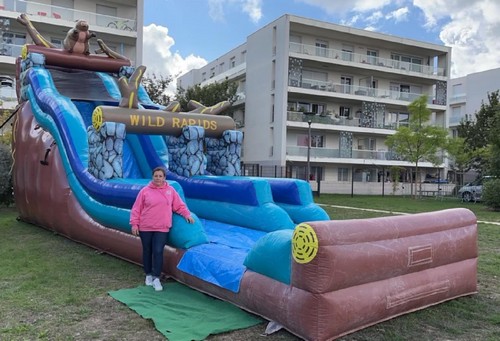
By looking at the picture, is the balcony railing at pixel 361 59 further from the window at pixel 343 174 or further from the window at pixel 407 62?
the window at pixel 343 174

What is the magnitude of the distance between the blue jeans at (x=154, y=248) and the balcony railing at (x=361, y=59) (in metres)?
27.2

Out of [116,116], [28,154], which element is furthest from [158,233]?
[28,154]

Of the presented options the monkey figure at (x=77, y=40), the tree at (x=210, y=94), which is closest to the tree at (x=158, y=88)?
the tree at (x=210, y=94)

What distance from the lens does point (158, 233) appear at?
18.1 ft

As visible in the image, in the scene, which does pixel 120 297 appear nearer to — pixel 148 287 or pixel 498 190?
pixel 148 287

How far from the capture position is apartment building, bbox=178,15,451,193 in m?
31.1

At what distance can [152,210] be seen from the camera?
18.1ft

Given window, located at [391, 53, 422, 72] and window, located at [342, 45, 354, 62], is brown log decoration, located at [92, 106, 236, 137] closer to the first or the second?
window, located at [342, 45, 354, 62]

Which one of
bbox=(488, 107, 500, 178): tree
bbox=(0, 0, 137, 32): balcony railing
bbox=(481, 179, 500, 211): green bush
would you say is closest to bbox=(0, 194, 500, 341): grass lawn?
bbox=(481, 179, 500, 211): green bush

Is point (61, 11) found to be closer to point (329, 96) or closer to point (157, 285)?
point (329, 96)

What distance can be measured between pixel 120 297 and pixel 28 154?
19.9 feet

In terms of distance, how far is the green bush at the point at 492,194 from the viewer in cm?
1883

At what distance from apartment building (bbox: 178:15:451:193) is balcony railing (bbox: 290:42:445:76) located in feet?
0.22

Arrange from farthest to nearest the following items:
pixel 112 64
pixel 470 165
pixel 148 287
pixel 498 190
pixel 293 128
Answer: pixel 470 165 < pixel 293 128 < pixel 498 190 < pixel 112 64 < pixel 148 287
